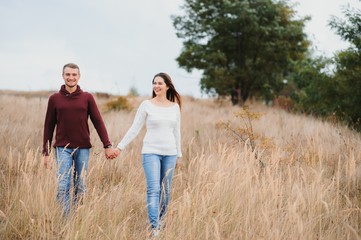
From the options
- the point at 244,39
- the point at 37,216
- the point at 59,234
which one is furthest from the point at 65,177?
the point at 244,39

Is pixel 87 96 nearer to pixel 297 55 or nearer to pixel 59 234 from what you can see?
pixel 59 234

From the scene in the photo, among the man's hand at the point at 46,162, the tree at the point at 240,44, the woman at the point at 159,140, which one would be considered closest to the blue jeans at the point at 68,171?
the man's hand at the point at 46,162

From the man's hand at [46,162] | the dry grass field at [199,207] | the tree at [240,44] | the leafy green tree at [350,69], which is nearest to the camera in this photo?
the dry grass field at [199,207]

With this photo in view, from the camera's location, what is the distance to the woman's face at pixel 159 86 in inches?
175

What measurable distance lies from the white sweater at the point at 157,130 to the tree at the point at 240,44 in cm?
1385

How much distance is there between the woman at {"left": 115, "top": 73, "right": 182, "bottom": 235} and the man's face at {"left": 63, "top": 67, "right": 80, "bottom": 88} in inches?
31.5

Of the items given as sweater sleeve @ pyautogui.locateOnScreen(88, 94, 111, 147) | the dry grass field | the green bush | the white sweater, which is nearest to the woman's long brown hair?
the white sweater

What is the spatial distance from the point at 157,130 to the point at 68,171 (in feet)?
3.55

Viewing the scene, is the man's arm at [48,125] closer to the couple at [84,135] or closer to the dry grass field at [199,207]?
the couple at [84,135]

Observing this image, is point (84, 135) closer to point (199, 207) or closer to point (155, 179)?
point (155, 179)

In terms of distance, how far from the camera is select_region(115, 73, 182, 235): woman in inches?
160

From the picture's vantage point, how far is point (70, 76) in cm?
423

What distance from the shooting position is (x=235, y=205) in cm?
391

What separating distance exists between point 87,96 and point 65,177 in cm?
97
